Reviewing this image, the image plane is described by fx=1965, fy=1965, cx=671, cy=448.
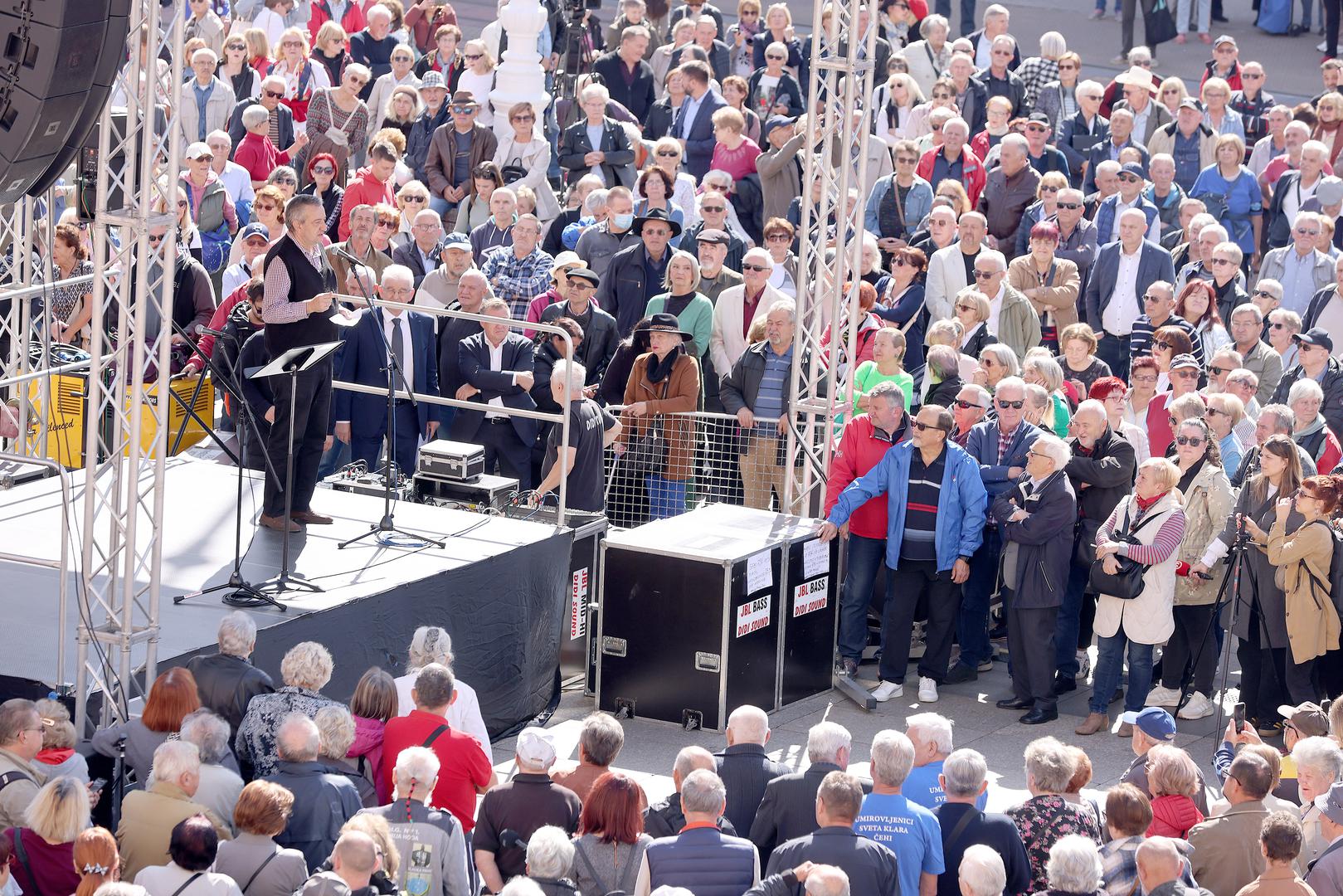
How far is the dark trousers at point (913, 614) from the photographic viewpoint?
1039 cm

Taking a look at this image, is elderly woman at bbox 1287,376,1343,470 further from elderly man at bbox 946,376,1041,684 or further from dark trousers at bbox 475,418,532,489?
dark trousers at bbox 475,418,532,489

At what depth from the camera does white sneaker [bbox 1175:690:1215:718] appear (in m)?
10.3

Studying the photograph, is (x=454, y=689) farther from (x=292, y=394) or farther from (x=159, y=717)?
(x=292, y=394)

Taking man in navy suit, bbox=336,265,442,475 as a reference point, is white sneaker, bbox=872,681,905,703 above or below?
below

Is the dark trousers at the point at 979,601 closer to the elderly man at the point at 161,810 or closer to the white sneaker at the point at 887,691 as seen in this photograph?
the white sneaker at the point at 887,691

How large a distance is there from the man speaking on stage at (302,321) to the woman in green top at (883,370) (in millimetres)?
3003

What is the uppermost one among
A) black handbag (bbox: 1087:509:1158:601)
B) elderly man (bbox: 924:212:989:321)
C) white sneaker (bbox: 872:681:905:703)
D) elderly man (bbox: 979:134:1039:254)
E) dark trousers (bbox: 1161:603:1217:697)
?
elderly man (bbox: 979:134:1039:254)

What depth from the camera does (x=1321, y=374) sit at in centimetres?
1168

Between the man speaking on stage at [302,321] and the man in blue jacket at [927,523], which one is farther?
the man in blue jacket at [927,523]

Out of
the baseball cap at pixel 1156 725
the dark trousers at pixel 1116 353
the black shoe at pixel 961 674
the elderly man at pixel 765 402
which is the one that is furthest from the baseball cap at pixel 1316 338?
the baseball cap at pixel 1156 725

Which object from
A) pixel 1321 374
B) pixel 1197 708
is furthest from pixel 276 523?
pixel 1321 374

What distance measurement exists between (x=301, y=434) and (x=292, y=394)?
1.57ft

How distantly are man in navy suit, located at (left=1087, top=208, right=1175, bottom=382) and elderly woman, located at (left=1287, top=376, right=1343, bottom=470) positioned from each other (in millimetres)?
2184

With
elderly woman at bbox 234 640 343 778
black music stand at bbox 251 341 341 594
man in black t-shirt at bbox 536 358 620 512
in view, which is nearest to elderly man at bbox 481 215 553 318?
man in black t-shirt at bbox 536 358 620 512
